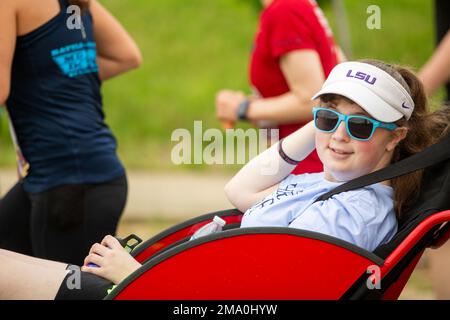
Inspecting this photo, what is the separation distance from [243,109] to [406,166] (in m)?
1.32

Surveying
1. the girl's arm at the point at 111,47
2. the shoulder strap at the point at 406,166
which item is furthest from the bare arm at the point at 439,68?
the shoulder strap at the point at 406,166

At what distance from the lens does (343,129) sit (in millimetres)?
2576

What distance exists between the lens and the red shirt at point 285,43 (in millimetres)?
3416

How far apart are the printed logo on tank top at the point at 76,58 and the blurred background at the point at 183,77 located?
256cm

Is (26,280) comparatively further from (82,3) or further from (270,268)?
(82,3)

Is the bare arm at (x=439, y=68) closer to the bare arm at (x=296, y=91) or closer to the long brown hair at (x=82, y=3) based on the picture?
the bare arm at (x=296, y=91)

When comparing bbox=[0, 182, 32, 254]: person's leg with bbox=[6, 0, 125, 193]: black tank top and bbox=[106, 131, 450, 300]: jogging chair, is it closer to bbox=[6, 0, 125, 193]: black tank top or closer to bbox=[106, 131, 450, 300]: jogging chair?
bbox=[6, 0, 125, 193]: black tank top

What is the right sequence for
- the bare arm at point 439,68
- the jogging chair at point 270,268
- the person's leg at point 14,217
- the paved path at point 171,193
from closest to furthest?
the jogging chair at point 270,268
the person's leg at point 14,217
the bare arm at point 439,68
the paved path at point 171,193

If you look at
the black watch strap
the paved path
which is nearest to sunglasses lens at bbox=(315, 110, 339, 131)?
the black watch strap

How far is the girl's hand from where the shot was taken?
8.50ft

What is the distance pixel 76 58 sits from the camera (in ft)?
A: 10.3
